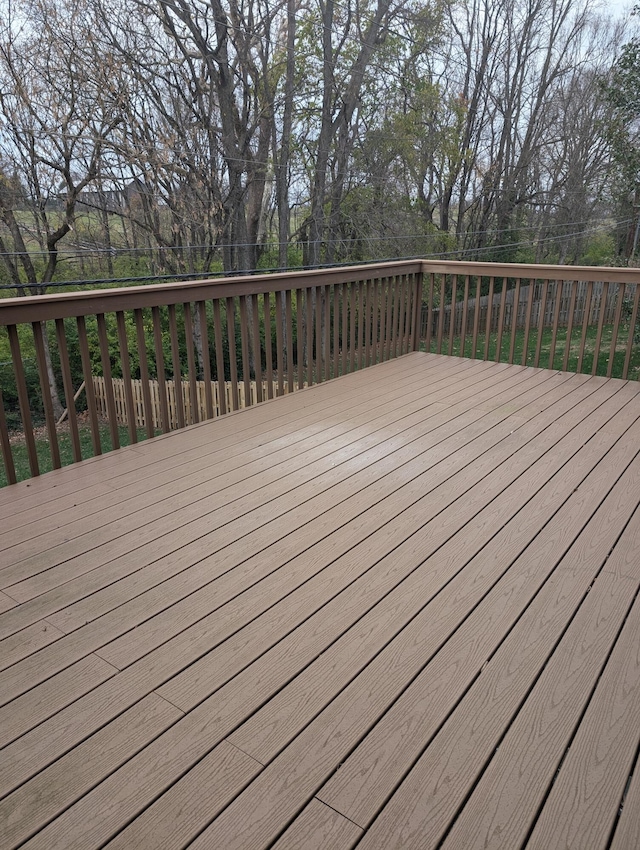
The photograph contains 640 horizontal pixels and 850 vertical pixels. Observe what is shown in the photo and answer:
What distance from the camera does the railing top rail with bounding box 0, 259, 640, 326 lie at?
276 centimetres

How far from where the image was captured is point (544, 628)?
1832mm

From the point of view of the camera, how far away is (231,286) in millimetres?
3676

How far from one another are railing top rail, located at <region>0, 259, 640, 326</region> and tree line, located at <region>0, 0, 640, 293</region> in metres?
5.35

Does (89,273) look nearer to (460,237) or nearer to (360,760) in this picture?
(460,237)

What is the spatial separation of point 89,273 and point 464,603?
38.6 ft

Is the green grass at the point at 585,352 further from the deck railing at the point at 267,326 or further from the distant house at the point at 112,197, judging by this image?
the distant house at the point at 112,197

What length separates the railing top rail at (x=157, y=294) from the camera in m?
2.71

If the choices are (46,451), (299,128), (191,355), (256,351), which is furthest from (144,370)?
(299,128)

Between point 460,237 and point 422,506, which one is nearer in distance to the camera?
point 422,506

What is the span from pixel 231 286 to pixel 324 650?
247 cm

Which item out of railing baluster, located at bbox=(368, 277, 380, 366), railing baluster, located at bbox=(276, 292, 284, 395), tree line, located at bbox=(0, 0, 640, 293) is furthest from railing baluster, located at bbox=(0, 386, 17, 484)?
tree line, located at bbox=(0, 0, 640, 293)

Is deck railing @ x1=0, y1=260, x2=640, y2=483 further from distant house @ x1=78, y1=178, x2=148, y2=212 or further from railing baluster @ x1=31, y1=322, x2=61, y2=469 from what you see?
distant house @ x1=78, y1=178, x2=148, y2=212

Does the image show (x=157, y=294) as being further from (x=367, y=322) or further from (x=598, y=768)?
(x=598, y=768)

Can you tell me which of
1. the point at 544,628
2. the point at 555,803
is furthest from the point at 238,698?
the point at 544,628
